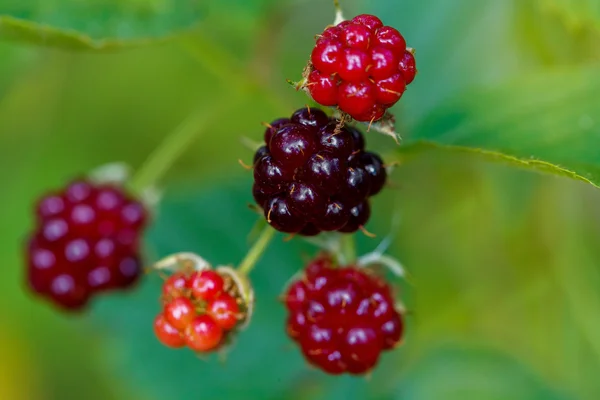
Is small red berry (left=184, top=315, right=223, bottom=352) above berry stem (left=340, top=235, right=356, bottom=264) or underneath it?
underneath

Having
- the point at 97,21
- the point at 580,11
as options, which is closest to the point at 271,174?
the point at 97,21

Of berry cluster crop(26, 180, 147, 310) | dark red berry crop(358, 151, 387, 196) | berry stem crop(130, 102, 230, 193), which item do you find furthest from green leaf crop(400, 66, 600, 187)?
berry cluster crop(26, 180, 147, 310)

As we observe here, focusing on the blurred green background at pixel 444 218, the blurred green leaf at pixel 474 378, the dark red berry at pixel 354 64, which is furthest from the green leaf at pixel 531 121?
the blurred green leaf at pixel 474 378

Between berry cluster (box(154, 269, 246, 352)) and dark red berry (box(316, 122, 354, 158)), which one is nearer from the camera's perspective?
dark red berry (box(316, 122, 354, 158))

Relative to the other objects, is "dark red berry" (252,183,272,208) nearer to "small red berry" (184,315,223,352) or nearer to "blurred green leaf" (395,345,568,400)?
"small red berry" (184,315,223,352)

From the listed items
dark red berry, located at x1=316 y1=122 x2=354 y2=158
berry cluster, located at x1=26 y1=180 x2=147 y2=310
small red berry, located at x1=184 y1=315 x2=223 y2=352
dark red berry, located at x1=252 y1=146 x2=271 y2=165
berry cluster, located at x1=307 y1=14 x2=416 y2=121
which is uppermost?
berry cluster, located at x1=307 y1=14 x2=416 y2=121

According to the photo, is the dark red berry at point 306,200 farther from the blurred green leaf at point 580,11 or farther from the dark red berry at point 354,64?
the blurred green leaf at point 580,11

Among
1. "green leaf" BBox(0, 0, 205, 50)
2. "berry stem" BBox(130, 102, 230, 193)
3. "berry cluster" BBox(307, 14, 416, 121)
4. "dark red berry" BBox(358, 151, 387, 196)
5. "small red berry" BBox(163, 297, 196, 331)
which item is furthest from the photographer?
"berry stem" BBox(130, 102, 230, 193)

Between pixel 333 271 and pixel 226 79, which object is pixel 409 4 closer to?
pixel 226 79
